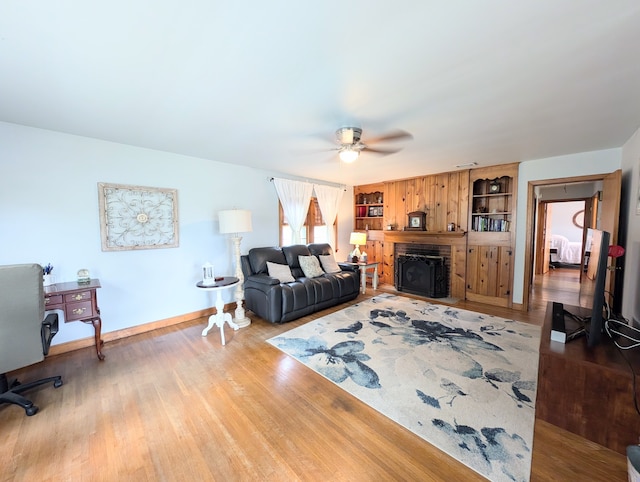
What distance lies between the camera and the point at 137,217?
10.5 feet

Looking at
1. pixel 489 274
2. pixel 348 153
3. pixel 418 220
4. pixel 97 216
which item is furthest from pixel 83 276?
pixel 489 274

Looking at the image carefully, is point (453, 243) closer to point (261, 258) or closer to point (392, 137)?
point (392, 137)

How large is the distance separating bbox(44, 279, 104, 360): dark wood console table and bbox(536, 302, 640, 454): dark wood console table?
3.87 meters

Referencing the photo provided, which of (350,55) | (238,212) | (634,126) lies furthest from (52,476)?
(634,126)

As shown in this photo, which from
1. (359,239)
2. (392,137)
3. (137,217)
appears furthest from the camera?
(359,239)

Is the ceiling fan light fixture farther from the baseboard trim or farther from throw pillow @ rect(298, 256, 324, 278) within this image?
the baseboard trim

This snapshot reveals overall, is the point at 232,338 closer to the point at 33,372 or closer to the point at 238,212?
the point at 238,212

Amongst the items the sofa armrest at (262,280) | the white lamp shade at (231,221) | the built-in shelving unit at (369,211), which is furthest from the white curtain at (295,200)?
the built-in shelving unit at (369,211)

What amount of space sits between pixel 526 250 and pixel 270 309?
408 cm

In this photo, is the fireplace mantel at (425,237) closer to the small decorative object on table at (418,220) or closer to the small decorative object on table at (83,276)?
the small decorative object on table at (418,220)

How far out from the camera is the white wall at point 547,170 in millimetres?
3391

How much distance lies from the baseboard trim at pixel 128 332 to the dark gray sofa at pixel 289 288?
2.42 feet

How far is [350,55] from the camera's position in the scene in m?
1.48

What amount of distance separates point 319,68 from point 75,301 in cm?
298
